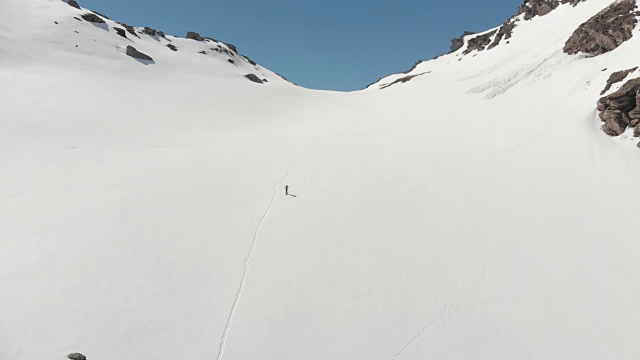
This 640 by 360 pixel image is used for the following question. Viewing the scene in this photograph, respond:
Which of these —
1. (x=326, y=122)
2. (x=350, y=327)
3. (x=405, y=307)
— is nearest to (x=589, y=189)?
(x=405, y=307)

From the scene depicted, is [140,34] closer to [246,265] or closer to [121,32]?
[121,32]

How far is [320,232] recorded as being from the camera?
52.4 ft

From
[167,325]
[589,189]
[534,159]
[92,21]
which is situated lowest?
[167,325]

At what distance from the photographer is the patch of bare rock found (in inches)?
812

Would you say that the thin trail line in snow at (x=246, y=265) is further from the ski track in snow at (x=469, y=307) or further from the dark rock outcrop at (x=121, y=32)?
the dark rock outcrop at (x=121, y=32)

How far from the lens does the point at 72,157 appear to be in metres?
20.9

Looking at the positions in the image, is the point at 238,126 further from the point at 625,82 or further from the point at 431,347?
the point at 625,82

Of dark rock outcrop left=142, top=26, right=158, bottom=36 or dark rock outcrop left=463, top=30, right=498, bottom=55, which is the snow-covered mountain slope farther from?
dark rock outcrop left=463, top=30, right=498, bottom=55

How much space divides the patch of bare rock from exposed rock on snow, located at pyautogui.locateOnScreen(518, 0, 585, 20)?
53604mm

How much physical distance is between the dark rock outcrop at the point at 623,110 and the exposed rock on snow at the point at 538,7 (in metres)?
53.6

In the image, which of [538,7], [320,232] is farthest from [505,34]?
[320,232]

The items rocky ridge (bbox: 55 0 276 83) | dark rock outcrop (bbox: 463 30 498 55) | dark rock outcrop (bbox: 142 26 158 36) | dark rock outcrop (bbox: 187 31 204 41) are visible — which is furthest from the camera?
dark rock outcrop (bbox: 187 31 204 41)

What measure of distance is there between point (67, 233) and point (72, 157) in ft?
32.3

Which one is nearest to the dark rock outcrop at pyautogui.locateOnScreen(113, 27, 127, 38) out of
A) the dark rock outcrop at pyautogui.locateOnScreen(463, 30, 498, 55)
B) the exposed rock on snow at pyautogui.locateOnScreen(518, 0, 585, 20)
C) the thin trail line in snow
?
the thin trail line in snow
